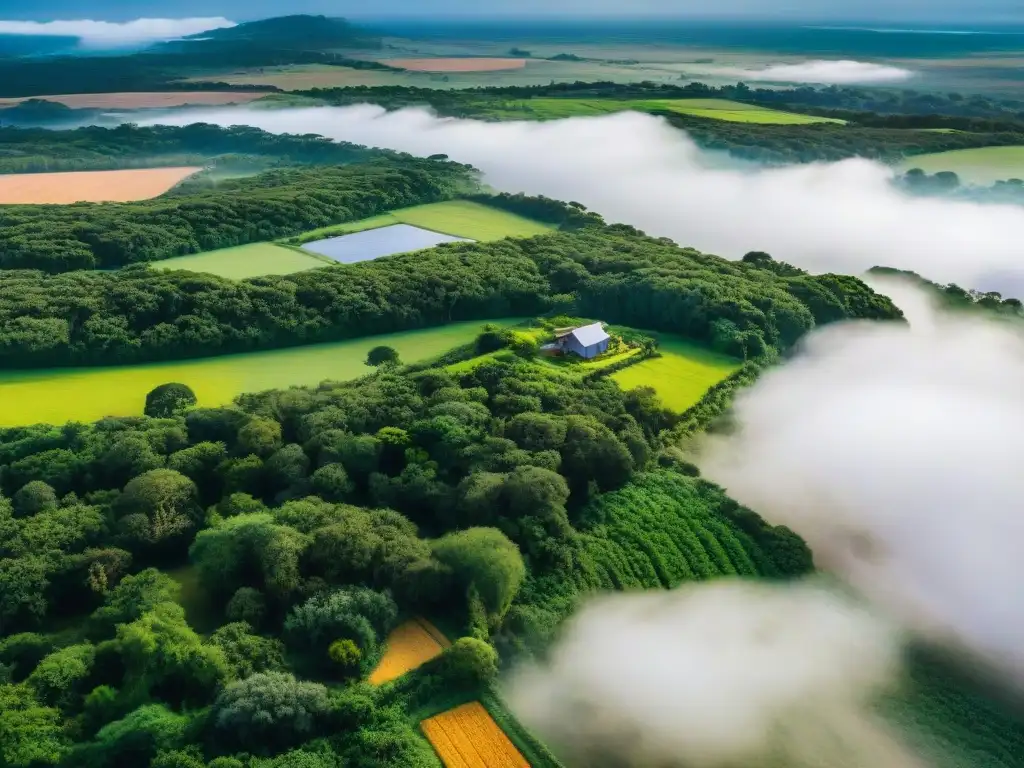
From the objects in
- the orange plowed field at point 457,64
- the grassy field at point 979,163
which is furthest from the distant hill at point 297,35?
the grassy field at point 979,163

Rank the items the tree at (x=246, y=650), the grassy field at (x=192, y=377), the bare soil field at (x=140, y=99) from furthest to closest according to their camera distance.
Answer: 1. the bare soil field at (x=140, y=99)
2. the grassy field at (x=192, y=377)
3. the tree at (x=246, y=650)

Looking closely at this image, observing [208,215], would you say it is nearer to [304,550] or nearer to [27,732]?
[304,550]

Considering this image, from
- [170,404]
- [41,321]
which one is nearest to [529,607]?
[170,404]

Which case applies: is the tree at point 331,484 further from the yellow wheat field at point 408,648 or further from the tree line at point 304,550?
the yellow wheat field at point 408,648

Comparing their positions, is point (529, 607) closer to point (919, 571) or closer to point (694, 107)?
point (919, 571)

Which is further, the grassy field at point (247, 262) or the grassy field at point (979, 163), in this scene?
the grassy field at point (979, 163)

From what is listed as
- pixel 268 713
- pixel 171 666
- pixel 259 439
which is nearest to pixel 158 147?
pixel 259 439

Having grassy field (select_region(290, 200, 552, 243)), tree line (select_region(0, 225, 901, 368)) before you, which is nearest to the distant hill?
grassy field (select_region(290, 200, 552, 243))
